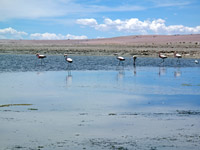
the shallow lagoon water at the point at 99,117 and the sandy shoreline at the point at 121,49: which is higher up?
the sandy shoreline at the point at 121,49

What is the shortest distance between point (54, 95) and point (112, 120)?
4.35 metres

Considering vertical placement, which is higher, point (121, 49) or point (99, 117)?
point (121, 49)

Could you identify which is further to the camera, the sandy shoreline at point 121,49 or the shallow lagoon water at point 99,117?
the sandy shoreline at point 121,49

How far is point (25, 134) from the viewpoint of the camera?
7367 millimetres

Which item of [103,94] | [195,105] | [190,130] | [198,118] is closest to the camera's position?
[190,130]

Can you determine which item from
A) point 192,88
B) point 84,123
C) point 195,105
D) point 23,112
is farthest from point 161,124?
point 192,88

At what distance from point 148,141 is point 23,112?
4083 mm

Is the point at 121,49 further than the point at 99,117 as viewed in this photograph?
Yes

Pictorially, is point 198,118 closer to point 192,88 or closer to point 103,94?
point 103,94

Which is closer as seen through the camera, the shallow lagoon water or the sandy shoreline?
the shallow lagoon water

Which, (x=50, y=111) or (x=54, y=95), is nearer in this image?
(x=50, y=111)

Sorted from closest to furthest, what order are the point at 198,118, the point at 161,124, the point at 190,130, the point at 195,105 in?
the point at 190,130 < the point at 161,124 < the point at 198,118 < the point at 195,105

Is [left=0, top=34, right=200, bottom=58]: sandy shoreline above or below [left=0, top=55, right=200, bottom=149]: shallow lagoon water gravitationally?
above

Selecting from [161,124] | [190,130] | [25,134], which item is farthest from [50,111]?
[190,130]
